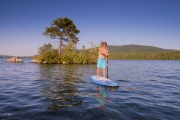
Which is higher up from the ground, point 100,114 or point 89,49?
point 89,49

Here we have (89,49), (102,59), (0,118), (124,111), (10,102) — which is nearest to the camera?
(0,118)

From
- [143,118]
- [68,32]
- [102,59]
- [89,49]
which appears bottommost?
[143,118]

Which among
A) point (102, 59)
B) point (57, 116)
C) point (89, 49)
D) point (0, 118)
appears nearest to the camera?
point (0, 118)

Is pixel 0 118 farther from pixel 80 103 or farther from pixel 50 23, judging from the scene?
pixel 50 23

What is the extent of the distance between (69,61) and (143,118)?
4408 centimetres

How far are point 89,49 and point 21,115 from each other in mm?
47999

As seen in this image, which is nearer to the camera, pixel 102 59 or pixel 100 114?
pixel 100 114

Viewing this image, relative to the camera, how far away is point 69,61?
4859 centimetres

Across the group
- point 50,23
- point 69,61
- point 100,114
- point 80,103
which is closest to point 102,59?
point 80,103

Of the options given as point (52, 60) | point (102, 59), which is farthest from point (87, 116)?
point (52, 60)

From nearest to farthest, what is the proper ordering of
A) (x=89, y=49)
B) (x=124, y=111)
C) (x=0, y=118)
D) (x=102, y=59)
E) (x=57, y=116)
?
(x=0, y=118) → (x=57, y=116) → (x=124, y=111) → (x=102, y=59) → (x=89, y=49)

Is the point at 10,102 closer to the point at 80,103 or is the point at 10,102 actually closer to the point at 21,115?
the point at 21,115

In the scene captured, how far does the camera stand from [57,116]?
→ 5.34 metres

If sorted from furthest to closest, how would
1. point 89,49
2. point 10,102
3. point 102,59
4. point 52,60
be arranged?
point 89,49, point 52,60, point 102,59, point 10,102
